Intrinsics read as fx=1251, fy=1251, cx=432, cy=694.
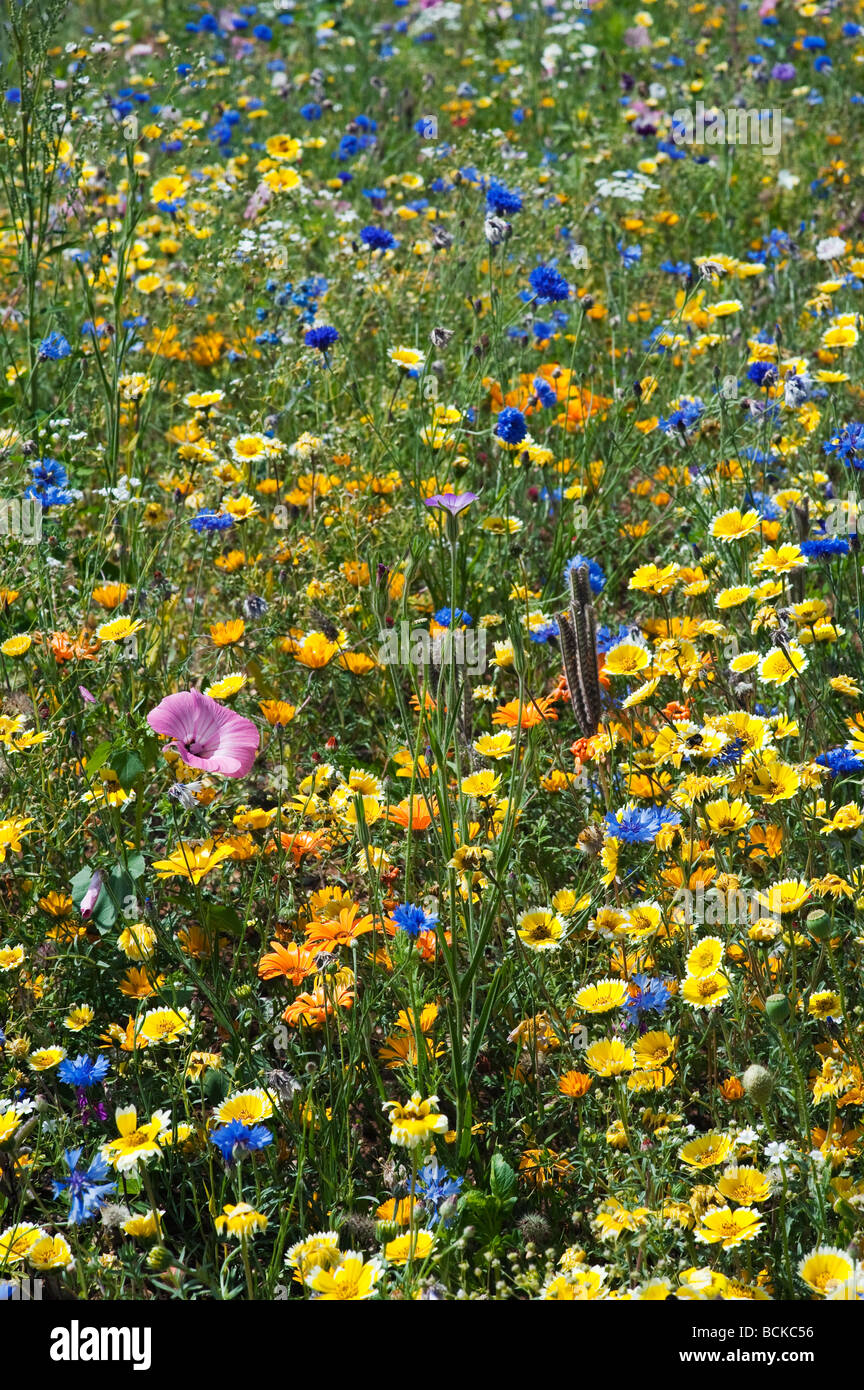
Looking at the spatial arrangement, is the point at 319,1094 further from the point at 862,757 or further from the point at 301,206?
the point at 301,206

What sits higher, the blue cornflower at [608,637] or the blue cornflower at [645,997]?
the blue cornflower at [608,637]

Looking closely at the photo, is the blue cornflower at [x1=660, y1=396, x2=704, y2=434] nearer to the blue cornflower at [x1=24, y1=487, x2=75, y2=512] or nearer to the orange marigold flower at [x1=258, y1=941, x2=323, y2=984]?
the blue cornflower at [x1=24, y1=487, x2=75, y2=512]

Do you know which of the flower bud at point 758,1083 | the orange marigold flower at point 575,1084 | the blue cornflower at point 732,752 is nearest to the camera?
the flower bud at point 758,1083

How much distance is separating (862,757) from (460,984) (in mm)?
614

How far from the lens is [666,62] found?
601cm

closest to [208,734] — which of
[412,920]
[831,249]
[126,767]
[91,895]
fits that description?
[126,767]

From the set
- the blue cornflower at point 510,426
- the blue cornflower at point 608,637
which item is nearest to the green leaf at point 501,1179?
the blue cornflower at point 608,637

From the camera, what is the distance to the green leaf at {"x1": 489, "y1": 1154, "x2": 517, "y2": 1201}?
1.44m

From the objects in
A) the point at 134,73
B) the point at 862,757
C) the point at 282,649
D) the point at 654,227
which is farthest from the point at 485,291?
the point at 134,73

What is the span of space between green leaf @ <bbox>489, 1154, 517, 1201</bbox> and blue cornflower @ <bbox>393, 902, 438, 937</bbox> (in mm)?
281

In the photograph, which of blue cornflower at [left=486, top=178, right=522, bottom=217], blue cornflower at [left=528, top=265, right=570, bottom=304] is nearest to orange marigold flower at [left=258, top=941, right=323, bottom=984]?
blue cornflower at [left=528, top=265, right=570, bottom=304]

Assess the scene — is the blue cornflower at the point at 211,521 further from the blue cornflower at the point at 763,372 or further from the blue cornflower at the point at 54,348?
the blue cornflower at the point at 763,372

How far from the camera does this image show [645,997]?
156 centimetres

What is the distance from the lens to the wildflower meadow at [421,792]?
142cm
